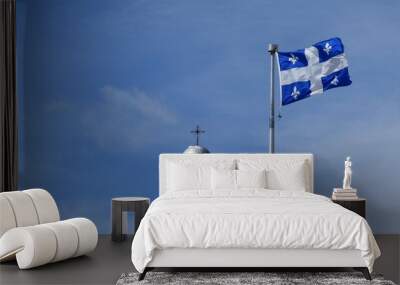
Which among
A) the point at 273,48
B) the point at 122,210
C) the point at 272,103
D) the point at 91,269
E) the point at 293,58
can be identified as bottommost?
the point at 91,269

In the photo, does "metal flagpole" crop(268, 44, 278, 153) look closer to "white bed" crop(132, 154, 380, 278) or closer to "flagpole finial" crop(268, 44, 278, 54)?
"flagpole finial" crop(268, 44, 278, 54)

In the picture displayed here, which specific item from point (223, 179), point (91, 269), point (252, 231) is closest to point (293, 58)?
point (223, 179)

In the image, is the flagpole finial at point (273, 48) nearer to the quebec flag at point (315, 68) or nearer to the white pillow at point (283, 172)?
the quebec flag at point (315, 68)

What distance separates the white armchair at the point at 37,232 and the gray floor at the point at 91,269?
0.09 meters

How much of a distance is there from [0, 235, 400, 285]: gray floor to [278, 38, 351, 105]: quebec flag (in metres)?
2.02

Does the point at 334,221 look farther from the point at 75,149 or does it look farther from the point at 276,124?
the point at 75,149

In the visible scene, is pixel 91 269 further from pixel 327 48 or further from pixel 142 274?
pixel 327 48

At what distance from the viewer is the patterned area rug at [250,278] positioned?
4.93 meters

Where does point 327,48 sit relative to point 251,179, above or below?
above

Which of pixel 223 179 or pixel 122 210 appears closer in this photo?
pixel 223 179

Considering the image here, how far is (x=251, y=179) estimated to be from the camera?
6.76m

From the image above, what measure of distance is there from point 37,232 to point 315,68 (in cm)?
370

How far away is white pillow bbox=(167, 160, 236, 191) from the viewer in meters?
6.89

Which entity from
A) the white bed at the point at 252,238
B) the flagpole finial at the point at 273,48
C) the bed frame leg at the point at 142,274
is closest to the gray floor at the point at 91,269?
the bed frame leg at the point at 142,274
